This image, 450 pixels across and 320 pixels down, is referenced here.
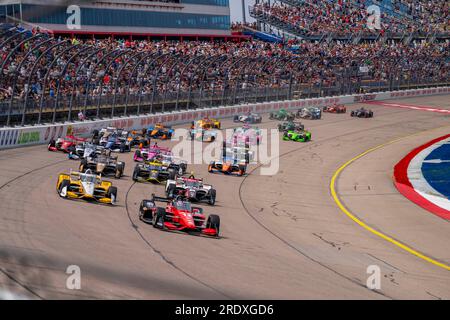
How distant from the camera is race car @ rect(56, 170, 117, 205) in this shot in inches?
1044

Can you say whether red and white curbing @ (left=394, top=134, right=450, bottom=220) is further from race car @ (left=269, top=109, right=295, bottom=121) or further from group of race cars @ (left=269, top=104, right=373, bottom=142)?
race car @ (left=269, top=109, right=295, bottom=121)

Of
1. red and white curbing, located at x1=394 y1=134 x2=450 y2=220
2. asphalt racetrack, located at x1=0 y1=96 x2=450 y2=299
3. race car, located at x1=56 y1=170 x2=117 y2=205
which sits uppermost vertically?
race car, located at x1=56 y1=170 x2=117 y2=205

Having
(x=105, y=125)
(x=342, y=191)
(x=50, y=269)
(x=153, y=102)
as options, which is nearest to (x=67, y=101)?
(x=105, y=125)

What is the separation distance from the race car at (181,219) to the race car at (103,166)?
8.41m

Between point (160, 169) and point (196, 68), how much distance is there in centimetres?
2387

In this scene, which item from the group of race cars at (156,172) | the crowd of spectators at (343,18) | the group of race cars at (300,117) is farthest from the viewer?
the crowd of spectators at (343,18)

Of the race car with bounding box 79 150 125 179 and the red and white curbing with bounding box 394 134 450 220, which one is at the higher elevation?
the race car with bounding box 79 150 125 179

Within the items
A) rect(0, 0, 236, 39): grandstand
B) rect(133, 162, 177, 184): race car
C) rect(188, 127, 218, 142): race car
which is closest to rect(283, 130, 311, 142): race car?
rect(188, 127, 218, 142): race car

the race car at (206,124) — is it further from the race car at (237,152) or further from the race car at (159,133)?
the race car at (237,152)

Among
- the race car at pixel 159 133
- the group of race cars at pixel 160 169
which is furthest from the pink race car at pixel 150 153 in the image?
the race car at pixel 159 133

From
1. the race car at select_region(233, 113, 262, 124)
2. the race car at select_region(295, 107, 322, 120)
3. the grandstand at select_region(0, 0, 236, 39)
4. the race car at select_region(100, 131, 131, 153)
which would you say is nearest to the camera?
the race car at select_region(100, 131, 131, 153)

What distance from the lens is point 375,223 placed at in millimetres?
28250

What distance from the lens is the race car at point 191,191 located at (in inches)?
1110

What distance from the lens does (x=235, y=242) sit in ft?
75.3
